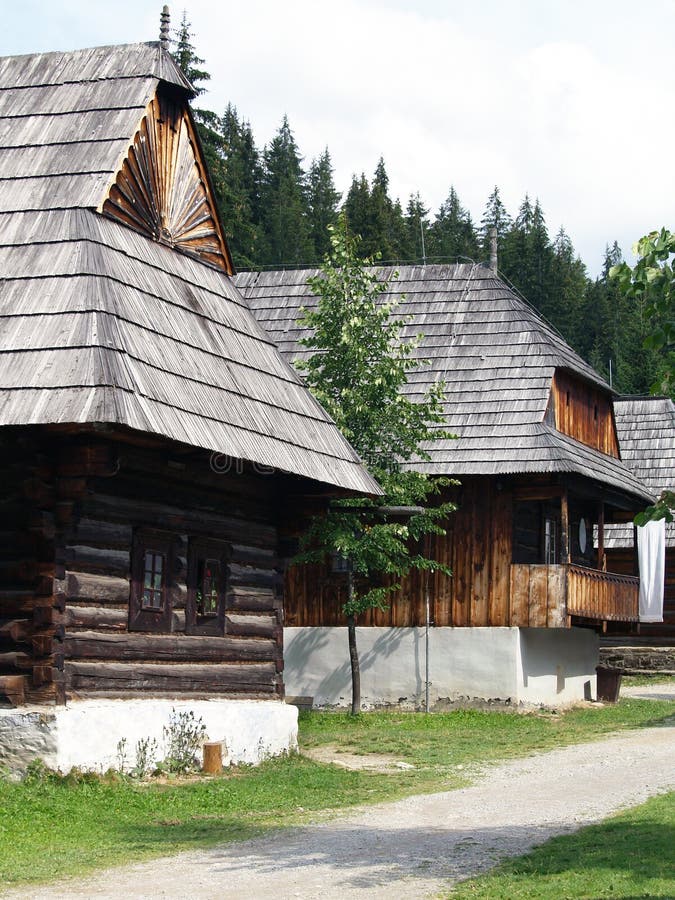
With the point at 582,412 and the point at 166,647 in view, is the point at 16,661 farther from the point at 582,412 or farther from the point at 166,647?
the point at 582,412

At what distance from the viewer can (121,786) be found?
13.2 metres

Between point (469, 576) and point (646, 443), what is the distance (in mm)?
13495

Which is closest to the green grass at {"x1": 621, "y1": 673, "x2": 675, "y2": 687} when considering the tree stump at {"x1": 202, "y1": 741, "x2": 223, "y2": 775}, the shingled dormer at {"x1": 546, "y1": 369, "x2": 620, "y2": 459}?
the shingled dormer at {"x1": 546, "y1": 369, "x2": 620, "y2": 459}

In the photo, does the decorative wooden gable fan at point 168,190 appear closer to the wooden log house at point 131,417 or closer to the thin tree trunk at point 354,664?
the wooden log house at point 131,417

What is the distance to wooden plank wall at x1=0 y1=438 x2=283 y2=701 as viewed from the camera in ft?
43.2

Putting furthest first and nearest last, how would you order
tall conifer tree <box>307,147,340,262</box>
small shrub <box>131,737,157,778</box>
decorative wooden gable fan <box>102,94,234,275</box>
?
tall conifer tree <box>307,147,340,262</box> < decorative wooden gable fan <box>102,94,234,275</box> < small shrub <box>131,737,157,778</box>

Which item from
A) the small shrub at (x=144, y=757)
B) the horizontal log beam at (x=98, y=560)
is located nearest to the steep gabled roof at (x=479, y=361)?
the horizontal log beam at (x=98, y=560)

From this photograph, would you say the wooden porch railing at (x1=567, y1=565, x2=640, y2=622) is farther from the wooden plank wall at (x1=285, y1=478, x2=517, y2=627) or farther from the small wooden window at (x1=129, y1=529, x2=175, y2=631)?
the small wooden window at (x1=129, y1=529, x2=175, y2=631)

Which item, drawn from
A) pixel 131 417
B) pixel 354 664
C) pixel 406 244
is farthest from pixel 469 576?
pixel 406 244

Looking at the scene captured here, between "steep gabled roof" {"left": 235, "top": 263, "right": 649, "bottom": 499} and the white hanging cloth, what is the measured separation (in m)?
2.15

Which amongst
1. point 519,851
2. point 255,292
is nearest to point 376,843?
point 519,851

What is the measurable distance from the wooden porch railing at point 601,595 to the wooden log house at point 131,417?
8.42m

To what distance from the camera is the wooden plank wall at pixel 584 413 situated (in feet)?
85.1

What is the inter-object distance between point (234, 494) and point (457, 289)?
1269 centimetres
